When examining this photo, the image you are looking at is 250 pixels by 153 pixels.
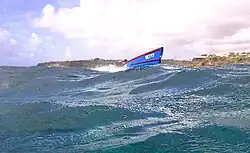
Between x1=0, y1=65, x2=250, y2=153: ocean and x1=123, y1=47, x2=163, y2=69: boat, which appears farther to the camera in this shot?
x1=123, y1=47, x2=163, y2=69: boat

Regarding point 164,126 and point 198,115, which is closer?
point 164,126

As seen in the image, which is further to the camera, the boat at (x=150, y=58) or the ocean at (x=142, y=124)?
the boat at (x=150, y=58)

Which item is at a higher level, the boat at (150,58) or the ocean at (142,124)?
the boat at (150,58)

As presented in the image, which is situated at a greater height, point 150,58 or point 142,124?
point 150,58

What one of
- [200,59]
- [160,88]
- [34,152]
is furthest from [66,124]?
[200,59]

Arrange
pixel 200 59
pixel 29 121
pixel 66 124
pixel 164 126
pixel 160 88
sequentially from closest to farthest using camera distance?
pixel 164 126 → pixel 66 124 → pixel 29 121 → pixel 160 88 → pixel 200 59

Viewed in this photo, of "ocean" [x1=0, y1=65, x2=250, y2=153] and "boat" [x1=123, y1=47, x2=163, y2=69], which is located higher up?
"boat" [x1=123, y1=47, x2=163, y2=69]

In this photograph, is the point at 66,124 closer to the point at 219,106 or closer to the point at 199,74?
A: the point at 219,106

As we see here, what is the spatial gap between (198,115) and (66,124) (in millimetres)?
3172

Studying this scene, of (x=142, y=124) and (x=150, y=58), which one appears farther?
(x=150, y=58)

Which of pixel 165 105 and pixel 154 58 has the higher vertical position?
pixel 154 58

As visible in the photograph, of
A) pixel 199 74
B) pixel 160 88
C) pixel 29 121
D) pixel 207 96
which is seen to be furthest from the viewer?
pixel 199 74

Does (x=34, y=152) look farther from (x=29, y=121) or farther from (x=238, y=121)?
(x=238, y=121)

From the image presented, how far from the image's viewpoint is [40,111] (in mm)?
11234
